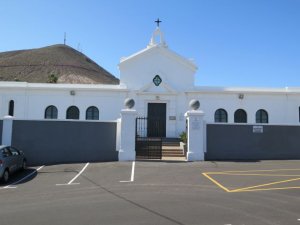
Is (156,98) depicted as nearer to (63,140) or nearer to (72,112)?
(72,112)

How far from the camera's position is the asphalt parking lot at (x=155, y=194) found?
24.1ft

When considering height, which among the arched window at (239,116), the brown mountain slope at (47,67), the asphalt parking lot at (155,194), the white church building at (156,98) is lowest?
the asphalt parking lot at (155,194)

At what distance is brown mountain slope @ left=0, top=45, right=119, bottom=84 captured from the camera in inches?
4013

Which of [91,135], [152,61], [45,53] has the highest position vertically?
[45,53]

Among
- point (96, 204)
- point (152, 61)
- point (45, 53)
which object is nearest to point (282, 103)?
point (152, 61)

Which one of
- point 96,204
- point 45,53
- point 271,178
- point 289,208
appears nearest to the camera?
point 289,208

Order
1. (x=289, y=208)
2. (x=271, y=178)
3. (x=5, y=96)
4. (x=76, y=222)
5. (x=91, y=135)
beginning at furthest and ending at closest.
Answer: (x=5, y=96), (x=91, y=135), (x=271, y=178), (x=289, y=208), (x=76, y=222)

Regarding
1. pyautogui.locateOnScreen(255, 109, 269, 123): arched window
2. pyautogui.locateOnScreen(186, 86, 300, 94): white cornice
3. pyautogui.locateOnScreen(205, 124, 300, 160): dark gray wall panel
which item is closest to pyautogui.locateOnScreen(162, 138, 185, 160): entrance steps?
pyautogui.locateOnScreen(205, 124, 300, 160): dark gray wall panel

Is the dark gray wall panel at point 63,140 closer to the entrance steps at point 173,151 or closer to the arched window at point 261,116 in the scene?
the entrance steps at point 173,151

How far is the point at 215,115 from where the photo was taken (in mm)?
24781

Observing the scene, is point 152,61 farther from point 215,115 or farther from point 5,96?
point 5,96

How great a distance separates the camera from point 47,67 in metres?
113

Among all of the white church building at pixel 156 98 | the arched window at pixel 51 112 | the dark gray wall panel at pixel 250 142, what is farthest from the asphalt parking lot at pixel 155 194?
the arched window at pixel 51 112

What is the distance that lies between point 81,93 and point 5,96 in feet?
18.5
